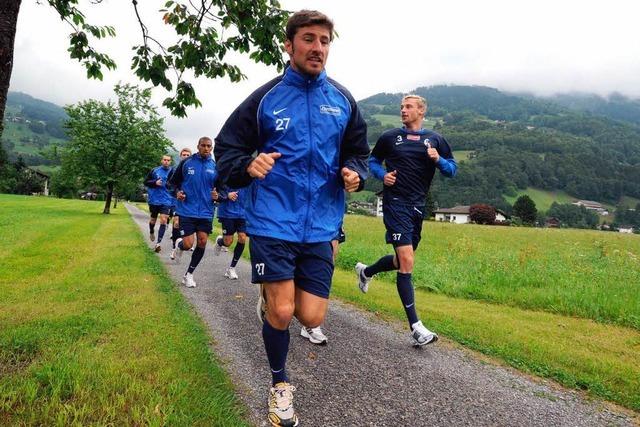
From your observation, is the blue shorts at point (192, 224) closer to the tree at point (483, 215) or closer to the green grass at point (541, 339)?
the green grass at point (541, 339)

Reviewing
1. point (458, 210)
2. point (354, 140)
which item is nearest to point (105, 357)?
point (354, 140)

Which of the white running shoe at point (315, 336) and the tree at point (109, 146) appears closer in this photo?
the white running shoe at point (315, 336)

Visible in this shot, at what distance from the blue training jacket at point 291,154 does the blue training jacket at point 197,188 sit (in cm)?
551

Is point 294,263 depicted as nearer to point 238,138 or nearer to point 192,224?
point 238,138

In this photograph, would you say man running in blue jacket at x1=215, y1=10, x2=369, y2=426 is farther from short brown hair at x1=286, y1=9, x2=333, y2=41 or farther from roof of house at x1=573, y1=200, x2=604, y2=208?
roof of house at x1=573, y1=200, x2=604, y2=208

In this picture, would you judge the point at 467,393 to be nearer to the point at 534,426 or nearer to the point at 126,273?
the point at 534,426

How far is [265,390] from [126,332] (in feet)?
6.61

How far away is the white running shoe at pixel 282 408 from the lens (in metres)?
→ 2.87

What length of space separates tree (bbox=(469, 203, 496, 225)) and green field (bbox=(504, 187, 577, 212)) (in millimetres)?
22900

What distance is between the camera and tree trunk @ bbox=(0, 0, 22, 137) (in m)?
3.32

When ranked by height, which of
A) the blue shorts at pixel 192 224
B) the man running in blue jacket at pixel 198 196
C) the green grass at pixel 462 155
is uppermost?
the green grass at pixel 462 155

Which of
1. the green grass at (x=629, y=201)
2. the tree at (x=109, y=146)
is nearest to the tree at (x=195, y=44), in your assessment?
the tree at (x=109, y=146)

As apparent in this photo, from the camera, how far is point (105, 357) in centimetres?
379

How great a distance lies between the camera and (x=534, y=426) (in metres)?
3.15
